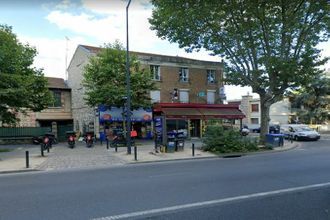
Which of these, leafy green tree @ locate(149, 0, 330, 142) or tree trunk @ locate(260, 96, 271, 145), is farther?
tree trunk @ locate(260, 96, 271, 145)

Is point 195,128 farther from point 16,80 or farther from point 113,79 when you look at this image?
point 16,80

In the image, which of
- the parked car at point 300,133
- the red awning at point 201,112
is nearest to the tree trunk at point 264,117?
the parked car at point 300,133

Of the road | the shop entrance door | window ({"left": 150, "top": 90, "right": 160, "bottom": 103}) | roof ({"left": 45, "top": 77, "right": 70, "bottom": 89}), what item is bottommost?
the road

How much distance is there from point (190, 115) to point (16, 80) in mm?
15912

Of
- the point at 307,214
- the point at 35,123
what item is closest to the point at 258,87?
the point at 307,214

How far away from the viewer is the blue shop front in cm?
2878

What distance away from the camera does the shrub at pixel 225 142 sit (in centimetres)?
1894

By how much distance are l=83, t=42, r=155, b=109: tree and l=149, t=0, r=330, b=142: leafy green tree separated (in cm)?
519

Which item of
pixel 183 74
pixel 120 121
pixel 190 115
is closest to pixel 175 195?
pixel 190 115

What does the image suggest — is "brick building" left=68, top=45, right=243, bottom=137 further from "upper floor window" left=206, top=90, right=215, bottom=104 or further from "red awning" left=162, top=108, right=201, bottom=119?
"red awning" left=162, top=108, right=201, bottom=119

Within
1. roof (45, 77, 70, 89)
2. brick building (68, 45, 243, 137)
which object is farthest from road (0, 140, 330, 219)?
roof (45, 77, 70, 89)

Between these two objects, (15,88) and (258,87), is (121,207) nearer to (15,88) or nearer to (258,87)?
(15,88)

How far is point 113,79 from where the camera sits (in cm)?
2633

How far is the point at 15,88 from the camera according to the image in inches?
752
